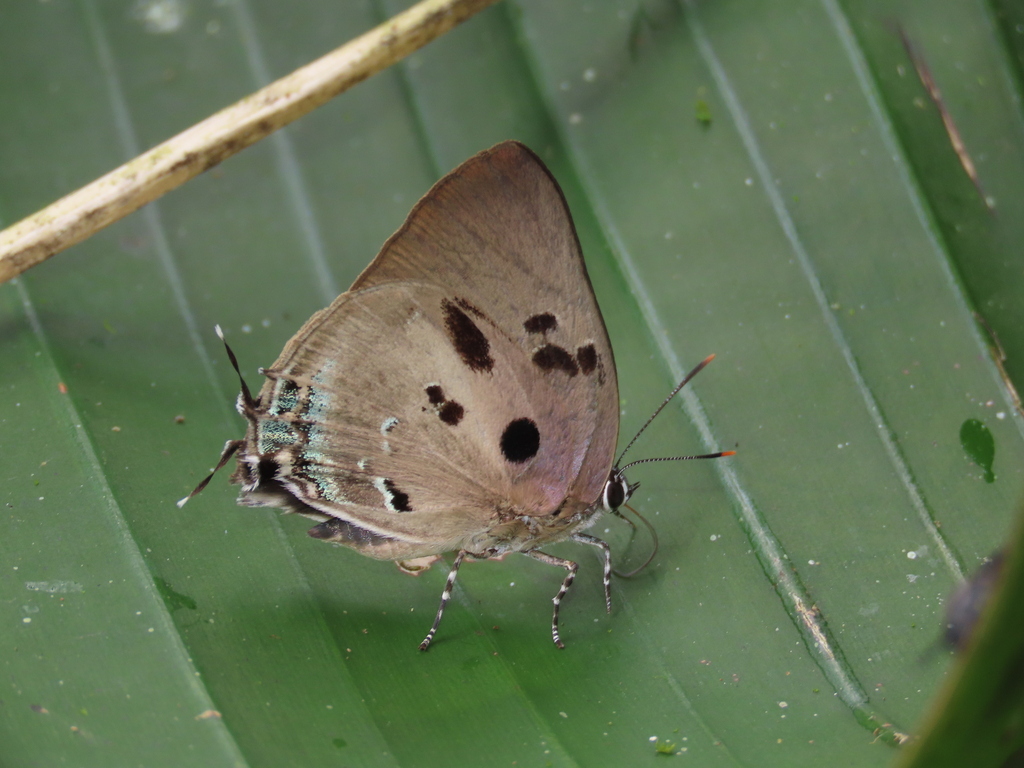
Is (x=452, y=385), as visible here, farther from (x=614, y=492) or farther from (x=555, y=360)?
(x=614, y=492)

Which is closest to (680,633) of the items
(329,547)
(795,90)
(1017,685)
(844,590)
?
(844,590)

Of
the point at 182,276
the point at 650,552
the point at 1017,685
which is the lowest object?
the point at 650,552

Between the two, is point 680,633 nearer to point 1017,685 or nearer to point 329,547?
point 329,547

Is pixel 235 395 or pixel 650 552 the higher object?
pixel 235 395

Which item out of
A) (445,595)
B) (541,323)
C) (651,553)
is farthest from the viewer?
(651,553)

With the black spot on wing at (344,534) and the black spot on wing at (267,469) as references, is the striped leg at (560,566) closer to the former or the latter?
the black spot on wing at (344,534)

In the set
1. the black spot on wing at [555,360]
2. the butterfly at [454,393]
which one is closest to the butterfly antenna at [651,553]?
the butterfly at [454,393]

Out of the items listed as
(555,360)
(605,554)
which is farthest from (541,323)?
(605,554)
